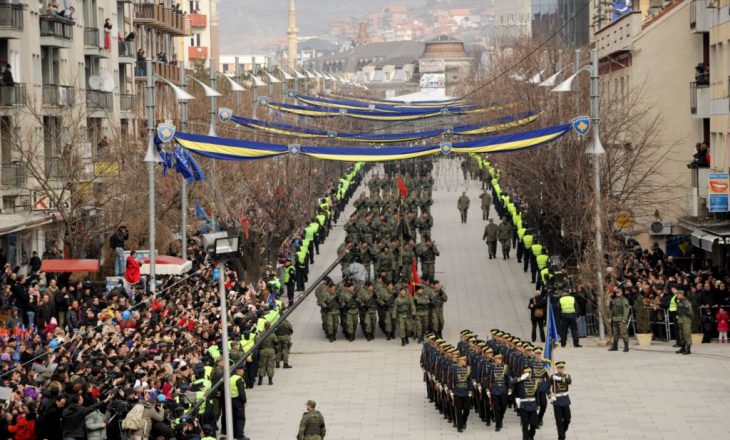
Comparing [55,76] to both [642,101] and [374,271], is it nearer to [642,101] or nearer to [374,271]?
[374,271]

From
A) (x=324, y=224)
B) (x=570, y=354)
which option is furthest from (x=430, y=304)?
(x=324, y=224)

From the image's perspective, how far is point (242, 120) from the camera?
4928 cm

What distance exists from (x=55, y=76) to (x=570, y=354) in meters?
26.6

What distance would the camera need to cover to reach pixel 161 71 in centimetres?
8406

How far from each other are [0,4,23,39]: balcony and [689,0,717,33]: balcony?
2017cm

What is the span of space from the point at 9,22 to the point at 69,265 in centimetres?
1243

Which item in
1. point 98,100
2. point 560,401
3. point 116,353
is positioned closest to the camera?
point 560,401

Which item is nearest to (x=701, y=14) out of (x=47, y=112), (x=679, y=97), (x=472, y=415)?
(x=679, y=97)

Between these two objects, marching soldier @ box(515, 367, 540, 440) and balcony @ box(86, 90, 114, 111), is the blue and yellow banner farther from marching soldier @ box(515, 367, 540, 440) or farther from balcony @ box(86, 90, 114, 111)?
balcony @ box(86, 90, 114, 111)

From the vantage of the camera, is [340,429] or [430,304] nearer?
[340,429]

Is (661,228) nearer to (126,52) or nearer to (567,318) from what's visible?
(567,318)

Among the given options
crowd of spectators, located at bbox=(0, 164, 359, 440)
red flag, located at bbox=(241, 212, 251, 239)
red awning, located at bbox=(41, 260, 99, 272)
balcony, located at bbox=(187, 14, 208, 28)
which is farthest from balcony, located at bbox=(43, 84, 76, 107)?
balcony, located at bbox=(187, 14, 208, 28)

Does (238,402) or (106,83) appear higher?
(106,83)

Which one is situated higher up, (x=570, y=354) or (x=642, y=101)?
(x=642, y=101)
